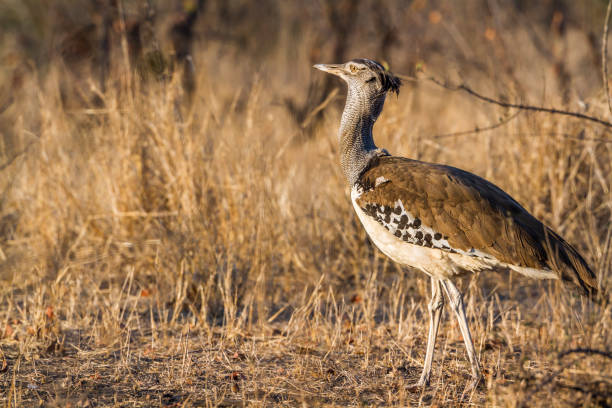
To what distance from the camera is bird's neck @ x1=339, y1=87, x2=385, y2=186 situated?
3678 millimetres

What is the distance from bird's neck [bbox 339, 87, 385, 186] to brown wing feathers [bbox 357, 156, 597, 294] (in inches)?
7.3

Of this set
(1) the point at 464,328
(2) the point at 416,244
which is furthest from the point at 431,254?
(1) the point at 464,328

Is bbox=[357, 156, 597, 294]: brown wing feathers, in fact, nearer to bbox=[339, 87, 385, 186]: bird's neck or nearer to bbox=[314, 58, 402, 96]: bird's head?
bbox=[339, 87, 385, 186]: bird's neck

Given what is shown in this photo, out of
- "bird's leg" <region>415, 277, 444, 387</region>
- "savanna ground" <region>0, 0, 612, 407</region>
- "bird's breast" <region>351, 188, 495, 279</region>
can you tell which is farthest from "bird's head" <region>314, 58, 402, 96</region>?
"bird's leg" <region>415, 277, 444, 387</region>

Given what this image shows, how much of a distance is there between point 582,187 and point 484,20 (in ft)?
17.2

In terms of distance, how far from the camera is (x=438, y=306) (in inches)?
141

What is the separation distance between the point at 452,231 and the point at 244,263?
1.75m

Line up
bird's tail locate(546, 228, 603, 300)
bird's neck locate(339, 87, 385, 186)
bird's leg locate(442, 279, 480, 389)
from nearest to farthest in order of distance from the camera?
bird's tail locate(546, 228, 603, 300) → bird's leg locate(442, 279, 480, 389) → bird's neck locate(339, 87, 385, 186)

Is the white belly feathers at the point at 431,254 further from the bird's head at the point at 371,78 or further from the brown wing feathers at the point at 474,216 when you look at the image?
the bird's head at the point at 371,78

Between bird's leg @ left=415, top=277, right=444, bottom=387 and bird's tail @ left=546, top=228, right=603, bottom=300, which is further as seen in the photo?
bird's leg @ left=415, top=277, right=444, bottom=387

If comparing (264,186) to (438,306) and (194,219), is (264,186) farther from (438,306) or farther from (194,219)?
(438,306)

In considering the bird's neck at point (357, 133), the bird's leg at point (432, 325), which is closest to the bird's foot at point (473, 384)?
the bird's leg at point (432, 325)

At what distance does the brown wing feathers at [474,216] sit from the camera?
3.17 m

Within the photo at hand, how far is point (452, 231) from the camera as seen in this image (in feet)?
10.6
